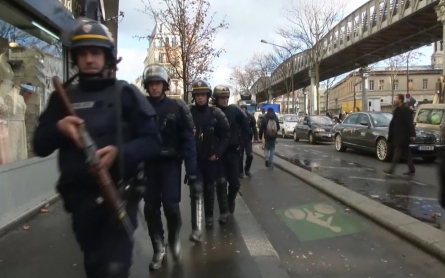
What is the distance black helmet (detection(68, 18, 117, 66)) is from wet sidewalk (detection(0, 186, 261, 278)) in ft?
6.51

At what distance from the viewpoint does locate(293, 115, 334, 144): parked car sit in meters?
24.3

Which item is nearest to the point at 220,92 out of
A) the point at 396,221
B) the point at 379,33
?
the point at 396,221

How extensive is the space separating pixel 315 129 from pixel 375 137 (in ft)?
29.5

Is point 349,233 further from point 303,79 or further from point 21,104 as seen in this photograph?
point 303,79

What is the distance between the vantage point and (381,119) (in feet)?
54.3

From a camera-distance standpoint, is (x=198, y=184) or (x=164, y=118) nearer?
A: (x=164, y=118)

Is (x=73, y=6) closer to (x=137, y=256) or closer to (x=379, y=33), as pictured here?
(x=137, y=256)

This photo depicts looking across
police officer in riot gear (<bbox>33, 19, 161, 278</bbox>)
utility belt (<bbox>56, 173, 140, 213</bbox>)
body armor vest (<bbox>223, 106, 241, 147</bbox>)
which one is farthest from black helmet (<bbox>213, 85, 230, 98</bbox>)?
utility belt (<bbox>56, 173, 140, 213</bbox>)

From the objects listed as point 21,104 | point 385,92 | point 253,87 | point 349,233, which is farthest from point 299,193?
point 385,92

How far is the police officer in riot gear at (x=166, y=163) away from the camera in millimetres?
4352

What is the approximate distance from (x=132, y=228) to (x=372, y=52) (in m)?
37.9

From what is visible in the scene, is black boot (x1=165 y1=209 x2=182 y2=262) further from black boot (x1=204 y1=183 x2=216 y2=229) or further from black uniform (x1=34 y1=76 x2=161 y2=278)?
black uniform (x1=34 y1=76 x2=161 y2=278)

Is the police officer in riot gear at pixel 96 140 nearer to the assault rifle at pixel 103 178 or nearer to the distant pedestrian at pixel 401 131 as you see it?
the assault rifle at pixel 103 178

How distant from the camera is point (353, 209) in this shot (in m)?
7.17
